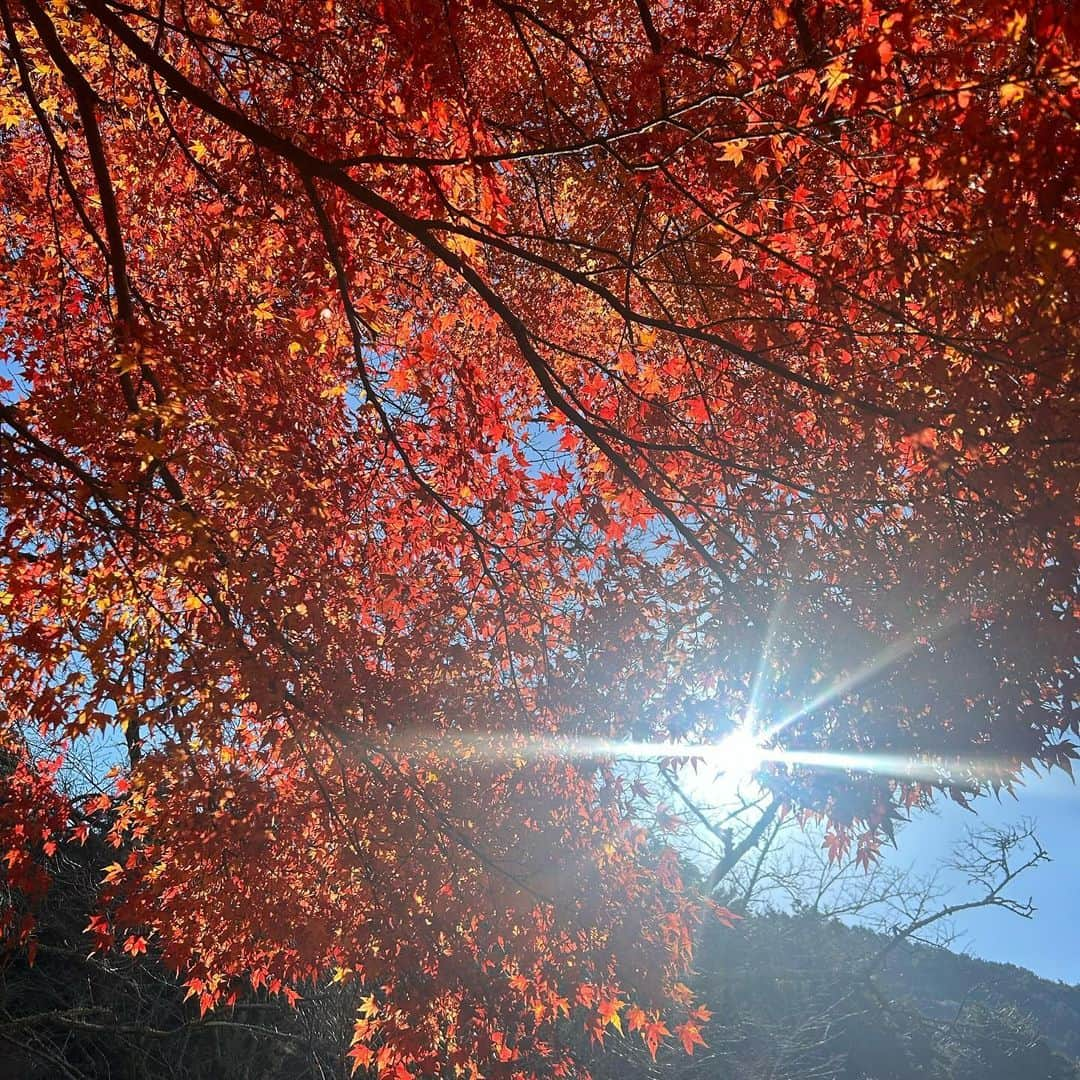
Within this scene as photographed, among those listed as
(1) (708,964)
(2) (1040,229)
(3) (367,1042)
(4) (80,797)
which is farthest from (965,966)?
(2) (1040,229)

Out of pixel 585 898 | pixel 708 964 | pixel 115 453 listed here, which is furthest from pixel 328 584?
pixel 708 964

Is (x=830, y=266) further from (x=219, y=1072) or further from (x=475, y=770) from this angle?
(x=219, y=1072)

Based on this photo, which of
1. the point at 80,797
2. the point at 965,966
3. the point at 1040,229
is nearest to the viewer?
the point at 1040,229

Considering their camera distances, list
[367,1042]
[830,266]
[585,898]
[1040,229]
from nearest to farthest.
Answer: [1040,229] < [830,266] < [585,898] < [367,1042]


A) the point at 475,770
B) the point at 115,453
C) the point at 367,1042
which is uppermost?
the point at 115,453

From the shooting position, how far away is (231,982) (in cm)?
1118

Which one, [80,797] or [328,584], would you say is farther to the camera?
[80,797]

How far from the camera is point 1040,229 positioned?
3205mm

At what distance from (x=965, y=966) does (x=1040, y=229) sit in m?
37.1

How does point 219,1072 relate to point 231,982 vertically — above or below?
below

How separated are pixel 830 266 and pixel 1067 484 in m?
1.82

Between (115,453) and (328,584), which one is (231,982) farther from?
(115,453)

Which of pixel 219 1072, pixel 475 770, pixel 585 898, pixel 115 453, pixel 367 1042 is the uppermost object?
pixel 115 453

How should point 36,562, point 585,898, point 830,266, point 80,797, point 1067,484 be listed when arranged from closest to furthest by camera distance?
point 1067,484
point 830,266
point 36,562
point 585,898
point 80,797
